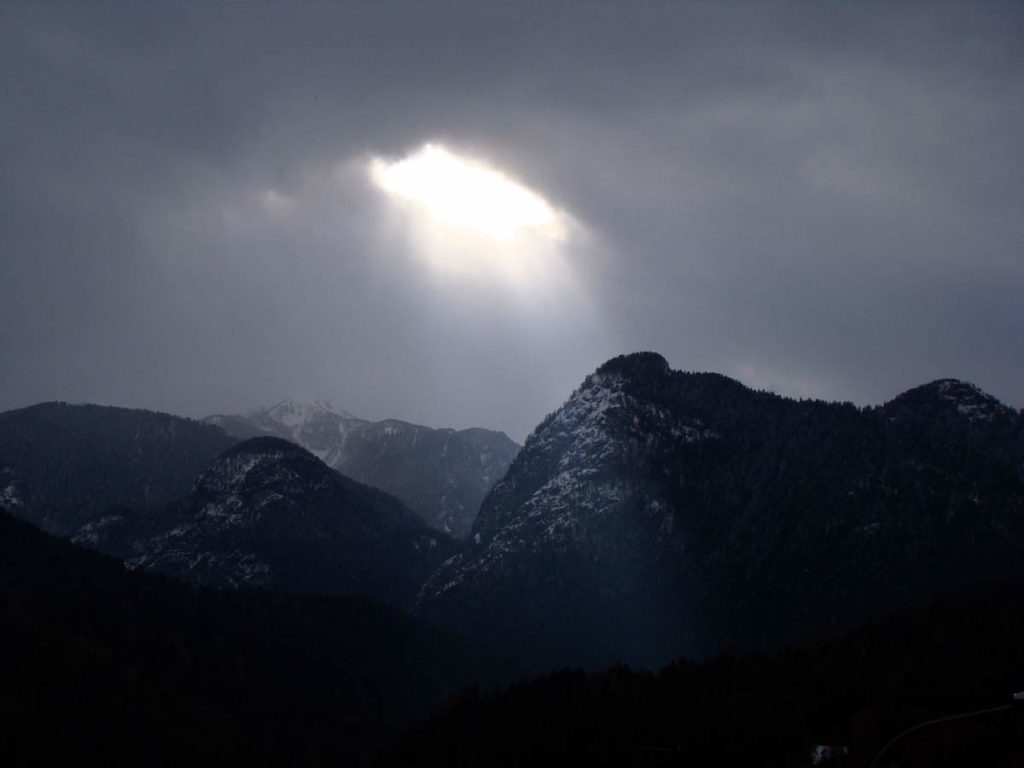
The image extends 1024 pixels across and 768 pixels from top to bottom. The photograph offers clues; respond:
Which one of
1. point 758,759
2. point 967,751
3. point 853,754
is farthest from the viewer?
point 758,759

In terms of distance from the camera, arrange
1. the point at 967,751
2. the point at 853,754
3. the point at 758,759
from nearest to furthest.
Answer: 1. the point at 967,751
2. the point at 853,754
3. the point at 758,759

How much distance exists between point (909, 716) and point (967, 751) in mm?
26767

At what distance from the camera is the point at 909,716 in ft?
626

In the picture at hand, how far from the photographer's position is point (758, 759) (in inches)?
7692

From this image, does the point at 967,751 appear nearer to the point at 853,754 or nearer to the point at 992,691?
the point at 853,754

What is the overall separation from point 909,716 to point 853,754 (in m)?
15.1

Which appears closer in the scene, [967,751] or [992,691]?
[967,751]

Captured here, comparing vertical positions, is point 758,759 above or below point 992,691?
below

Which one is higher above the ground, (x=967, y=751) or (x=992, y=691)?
(x=992, y=691)

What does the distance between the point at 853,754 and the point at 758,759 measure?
18.7 metres

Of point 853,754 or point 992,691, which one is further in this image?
point 992,691

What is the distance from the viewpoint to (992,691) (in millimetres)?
196875

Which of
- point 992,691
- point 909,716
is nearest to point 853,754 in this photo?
point 909,716

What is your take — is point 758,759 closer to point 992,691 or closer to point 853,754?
point 853,754
